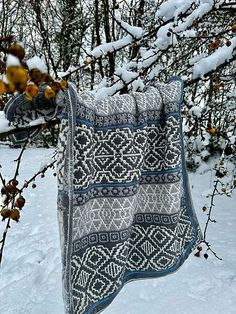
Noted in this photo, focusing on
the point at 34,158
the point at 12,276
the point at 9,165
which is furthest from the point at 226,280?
the point at 34,158

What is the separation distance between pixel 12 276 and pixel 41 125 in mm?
2077

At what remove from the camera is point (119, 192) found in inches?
34.7

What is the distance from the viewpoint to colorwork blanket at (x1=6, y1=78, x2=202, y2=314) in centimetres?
79

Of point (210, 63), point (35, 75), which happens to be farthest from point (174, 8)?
point (35, 75)

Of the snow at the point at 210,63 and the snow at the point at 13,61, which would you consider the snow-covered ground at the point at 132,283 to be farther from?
the snow at the point at 13,61

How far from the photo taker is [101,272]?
0.89m

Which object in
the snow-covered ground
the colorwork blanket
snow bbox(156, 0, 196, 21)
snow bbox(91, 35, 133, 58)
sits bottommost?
the snow-covered ground

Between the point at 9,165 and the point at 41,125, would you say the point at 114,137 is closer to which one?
the point at 41,125

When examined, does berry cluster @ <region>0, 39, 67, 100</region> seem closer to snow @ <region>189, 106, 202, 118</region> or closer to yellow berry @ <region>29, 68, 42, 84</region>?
yellow berry @ <region>29, 68, 42, 84</region>

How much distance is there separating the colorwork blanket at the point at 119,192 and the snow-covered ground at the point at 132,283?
1.35 m

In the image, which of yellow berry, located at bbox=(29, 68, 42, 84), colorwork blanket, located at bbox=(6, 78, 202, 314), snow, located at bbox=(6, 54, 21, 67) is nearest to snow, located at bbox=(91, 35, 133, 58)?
colorwork blanket, located at bbox=(6, 78, 202, 314)

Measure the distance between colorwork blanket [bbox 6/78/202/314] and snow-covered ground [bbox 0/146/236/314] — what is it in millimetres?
1348

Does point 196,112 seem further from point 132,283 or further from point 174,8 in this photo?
point 132,283

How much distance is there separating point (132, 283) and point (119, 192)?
1737mm
